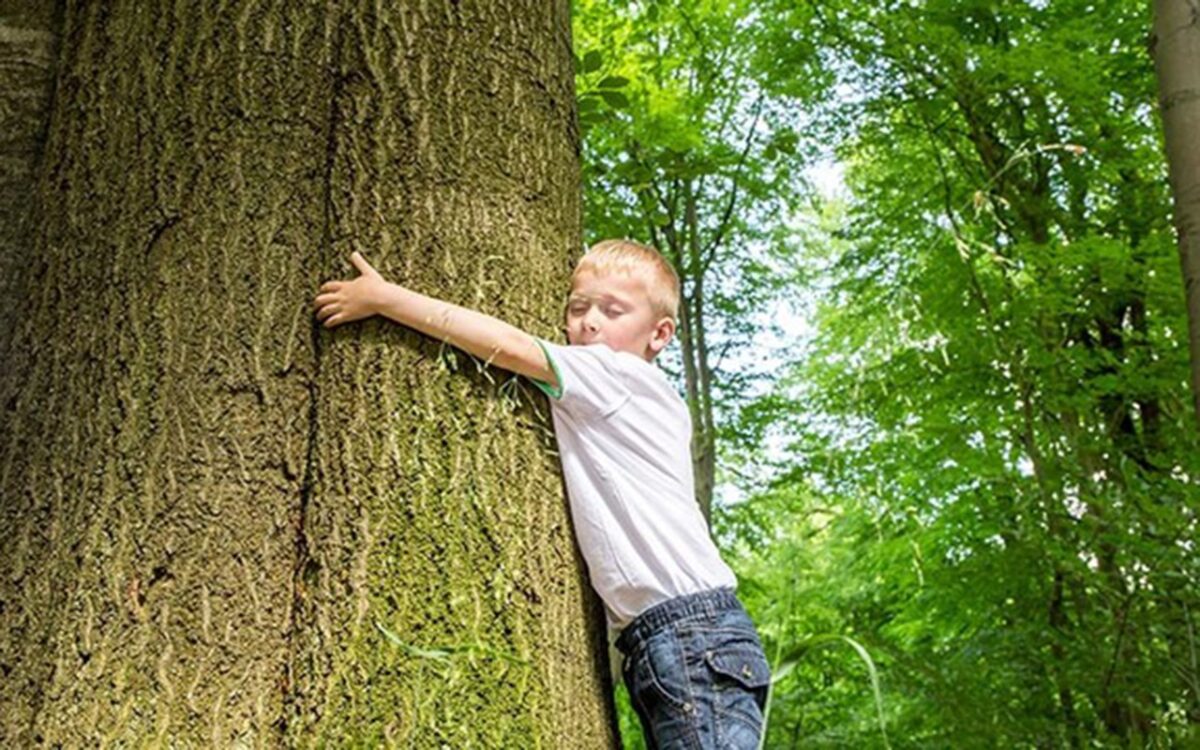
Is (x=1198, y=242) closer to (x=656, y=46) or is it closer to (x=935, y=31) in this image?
(x=935, y=31)

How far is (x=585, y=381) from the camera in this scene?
221cm

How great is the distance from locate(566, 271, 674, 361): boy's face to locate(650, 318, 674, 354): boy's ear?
31 mm

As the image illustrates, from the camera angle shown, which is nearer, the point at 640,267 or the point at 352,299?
the point at 352,299

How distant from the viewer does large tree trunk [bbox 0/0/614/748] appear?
1877 millimetres

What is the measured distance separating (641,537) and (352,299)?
72 cm

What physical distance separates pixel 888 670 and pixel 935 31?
5141 mm

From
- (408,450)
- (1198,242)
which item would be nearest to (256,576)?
(408,450)

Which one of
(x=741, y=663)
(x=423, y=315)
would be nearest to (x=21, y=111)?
(x=423, y=315)

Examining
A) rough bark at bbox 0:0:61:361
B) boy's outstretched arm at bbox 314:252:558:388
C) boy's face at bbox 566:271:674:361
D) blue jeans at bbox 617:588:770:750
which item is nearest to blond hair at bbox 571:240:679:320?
boy's face at bbox 566:271:674:361

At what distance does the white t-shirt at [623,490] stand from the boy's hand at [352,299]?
0.34 meters

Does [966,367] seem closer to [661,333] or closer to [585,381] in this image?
[661,333]

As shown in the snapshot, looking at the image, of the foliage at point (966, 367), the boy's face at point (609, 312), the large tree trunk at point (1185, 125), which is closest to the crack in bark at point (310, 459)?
the boy's face at point (609, 312)

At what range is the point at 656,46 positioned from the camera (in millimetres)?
10898

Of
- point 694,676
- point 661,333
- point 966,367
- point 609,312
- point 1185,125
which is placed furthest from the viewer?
point 966,367
